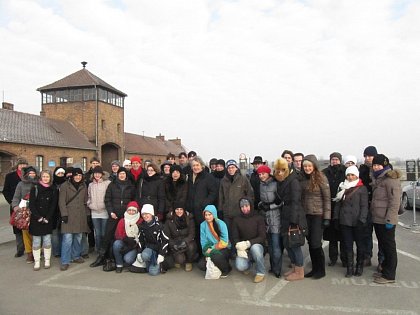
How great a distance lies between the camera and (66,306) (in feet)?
13.7

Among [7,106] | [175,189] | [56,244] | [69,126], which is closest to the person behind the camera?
[175,189]

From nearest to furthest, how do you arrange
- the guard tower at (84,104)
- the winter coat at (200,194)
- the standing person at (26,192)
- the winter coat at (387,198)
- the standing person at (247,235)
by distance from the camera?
the winter coat at (387,198)
the standing person at (247,235)
the winter coat at (200,194)
the standing person at (26,192)
the guard tower at (84,104)

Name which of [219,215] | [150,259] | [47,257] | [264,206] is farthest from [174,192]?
[47,257]

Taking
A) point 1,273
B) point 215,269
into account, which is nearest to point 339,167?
point 215,269

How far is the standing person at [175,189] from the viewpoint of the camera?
6.04 meters

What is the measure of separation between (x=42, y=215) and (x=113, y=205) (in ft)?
3.92

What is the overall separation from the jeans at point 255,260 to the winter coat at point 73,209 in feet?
9.71

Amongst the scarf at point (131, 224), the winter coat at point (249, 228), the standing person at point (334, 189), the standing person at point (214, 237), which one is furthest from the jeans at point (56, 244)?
the standing person at point (334, 189)

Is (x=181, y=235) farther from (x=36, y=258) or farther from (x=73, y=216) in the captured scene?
(x=36, y=258)

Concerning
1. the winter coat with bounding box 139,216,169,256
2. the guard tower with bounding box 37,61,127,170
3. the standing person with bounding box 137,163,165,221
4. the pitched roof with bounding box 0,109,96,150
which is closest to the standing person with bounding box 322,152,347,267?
the winter coat with bounding box 139,216,169,256

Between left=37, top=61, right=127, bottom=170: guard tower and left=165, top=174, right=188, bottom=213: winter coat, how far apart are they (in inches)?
1093

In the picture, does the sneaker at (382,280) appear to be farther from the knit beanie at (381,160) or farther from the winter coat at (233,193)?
the winter coat at (233,193)

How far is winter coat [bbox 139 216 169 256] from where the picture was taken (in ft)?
18.0

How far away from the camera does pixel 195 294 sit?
451cm
